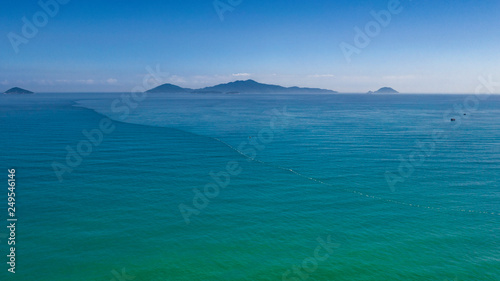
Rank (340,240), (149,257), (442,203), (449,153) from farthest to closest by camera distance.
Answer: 1. (449,153)
2. (442,203)
3. (340,240)
4. (149,257)

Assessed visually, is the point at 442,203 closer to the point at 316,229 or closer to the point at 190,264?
the point at 316,229

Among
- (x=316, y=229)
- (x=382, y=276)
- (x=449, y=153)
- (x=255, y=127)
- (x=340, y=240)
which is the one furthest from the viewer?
(x=255, y=127)

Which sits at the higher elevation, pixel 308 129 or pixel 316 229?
pixel 308 129

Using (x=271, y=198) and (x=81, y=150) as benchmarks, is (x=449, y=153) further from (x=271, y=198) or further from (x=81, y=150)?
(x=81, y=150)

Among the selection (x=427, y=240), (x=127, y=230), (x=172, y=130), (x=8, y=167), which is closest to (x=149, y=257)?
(x=127, y=230)

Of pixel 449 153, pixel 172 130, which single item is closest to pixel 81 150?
pixel 172 130

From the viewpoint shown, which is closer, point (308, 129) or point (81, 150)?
point (81, 150)
